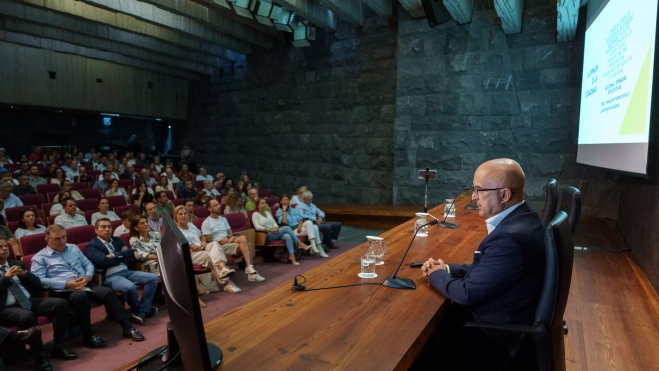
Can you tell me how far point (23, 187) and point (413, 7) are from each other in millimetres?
6484

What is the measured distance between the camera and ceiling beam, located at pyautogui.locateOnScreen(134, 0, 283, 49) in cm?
687

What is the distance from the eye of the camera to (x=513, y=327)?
148 centimetres

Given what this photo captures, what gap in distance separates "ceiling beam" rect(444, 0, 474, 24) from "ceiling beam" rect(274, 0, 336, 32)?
95.6 inches

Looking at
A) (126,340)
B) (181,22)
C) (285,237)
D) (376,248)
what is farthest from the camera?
(181,22)

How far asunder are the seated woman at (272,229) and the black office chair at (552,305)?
3753mm

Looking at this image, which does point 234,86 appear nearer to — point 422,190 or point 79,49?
point 79,49

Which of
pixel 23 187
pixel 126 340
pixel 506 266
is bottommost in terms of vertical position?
pixel 126 340

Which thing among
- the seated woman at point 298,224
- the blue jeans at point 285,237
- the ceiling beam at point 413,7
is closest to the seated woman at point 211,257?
the blue jeans at point 285,237

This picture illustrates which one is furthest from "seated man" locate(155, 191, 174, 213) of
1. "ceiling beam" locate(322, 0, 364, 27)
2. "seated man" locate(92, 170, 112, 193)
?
"ceiling beam" locate(322, 0, 364, 27)

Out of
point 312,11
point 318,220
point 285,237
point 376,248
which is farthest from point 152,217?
point 312,11

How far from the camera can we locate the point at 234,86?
11.2 meters

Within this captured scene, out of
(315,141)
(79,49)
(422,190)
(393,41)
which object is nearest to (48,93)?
(79,49)

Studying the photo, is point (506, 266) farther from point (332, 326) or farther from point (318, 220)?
point (318, 220)

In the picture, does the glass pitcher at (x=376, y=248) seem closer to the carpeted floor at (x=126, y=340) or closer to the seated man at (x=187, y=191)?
the carpeted floor at (x=126, y=340)
